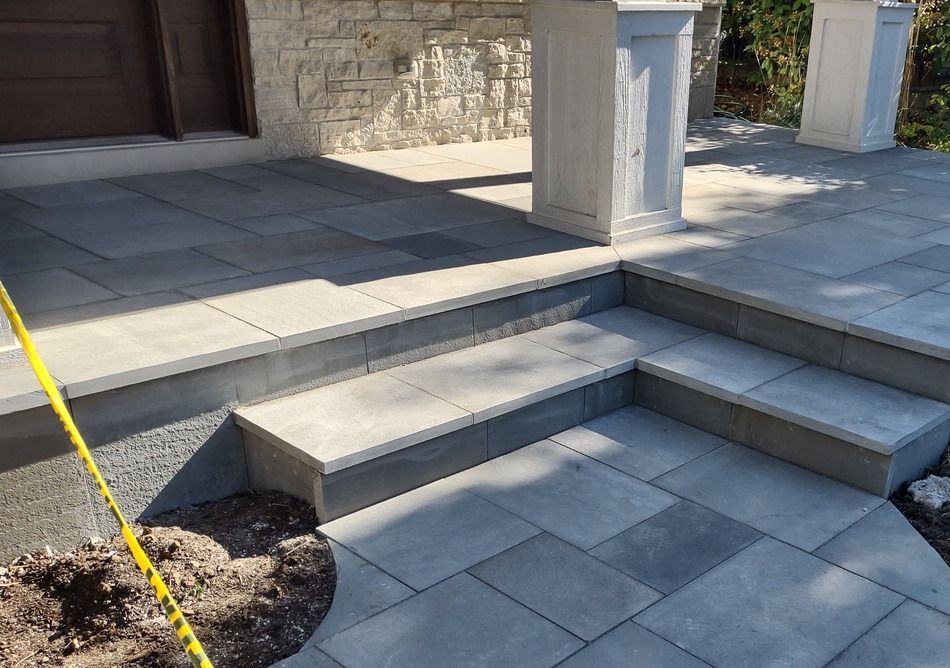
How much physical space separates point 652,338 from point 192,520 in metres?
2.02

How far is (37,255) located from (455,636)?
111 inches

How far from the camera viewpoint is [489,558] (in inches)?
110

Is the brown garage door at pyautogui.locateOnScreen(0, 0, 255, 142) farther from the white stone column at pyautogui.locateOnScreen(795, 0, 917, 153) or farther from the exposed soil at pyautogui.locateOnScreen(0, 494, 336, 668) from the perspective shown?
the white stone column at pyautogui.locateOnScreen(795, 0, 917, 153)

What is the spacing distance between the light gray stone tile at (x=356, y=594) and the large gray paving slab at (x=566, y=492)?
54 cm

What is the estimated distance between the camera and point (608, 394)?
3.71 m

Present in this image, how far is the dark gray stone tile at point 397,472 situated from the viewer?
116 inches

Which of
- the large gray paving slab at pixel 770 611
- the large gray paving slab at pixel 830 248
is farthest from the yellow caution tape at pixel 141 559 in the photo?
the large gray paving slab at pixel 830 248

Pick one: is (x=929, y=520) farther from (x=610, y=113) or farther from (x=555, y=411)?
(x=610, y=113)

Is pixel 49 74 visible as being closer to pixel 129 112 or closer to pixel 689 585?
pixel 129 112

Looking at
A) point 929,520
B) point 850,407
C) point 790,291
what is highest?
point 790,291

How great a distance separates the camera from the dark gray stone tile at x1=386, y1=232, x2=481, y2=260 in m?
4.32

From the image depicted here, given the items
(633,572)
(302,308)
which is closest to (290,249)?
(302,308)

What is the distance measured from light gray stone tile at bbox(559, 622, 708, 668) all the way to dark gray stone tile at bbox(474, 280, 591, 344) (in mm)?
1612

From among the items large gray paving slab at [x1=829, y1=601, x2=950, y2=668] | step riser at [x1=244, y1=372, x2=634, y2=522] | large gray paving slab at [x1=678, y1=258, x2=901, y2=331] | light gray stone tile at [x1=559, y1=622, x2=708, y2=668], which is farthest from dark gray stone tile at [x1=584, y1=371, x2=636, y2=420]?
large gray paving slab at [x1=829, y1=601, x2=950, y2=668]
